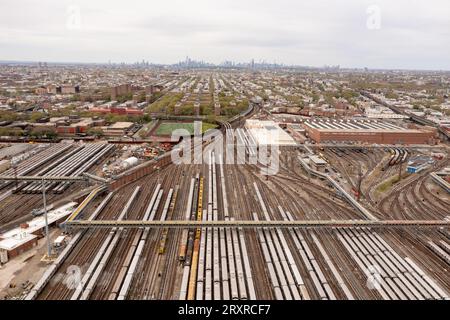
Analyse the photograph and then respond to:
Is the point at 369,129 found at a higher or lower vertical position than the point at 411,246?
higher

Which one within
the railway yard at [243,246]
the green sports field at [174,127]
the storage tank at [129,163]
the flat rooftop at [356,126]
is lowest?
the railway yard at [243,246]

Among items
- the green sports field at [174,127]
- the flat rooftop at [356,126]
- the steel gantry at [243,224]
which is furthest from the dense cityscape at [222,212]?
the green sports field at [174,127]

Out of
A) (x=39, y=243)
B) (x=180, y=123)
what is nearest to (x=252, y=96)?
(x=180, y=123)

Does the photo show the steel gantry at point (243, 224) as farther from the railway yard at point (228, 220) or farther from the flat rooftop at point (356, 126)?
the flat rooftop at point (356, 126)

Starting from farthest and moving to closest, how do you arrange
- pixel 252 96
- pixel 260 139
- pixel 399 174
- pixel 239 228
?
pixel 252 96 < pixel 260 139 < pixel 399 174 < pixel 239 228

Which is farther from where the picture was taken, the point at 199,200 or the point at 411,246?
the point at 199,200

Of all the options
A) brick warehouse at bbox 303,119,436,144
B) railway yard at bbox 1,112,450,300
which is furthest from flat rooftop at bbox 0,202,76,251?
brick warehouse at bbox 303,119,436,144

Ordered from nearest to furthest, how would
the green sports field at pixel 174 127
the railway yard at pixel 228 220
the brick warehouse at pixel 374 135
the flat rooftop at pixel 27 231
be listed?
the railway yard at pixel 228 220, the flat rooftop at pixel 27 231, the brick warehouse at pixel 374 135, the green sports field at pixel 174 127

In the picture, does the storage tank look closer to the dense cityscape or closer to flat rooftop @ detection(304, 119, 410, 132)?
the dense cityscape

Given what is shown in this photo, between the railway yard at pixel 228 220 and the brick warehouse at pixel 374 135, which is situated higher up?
the brick warehouse at pixel 374 135
